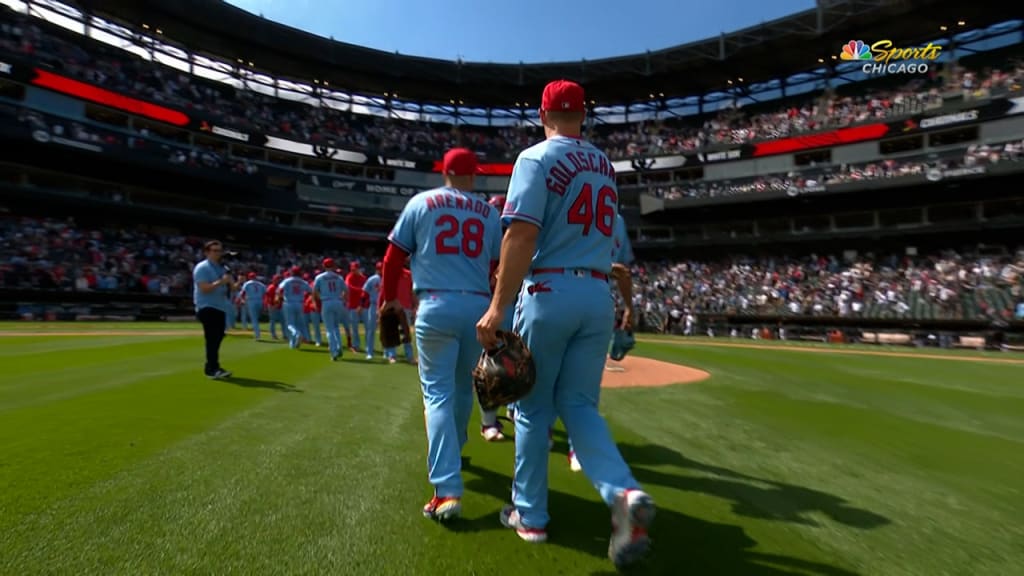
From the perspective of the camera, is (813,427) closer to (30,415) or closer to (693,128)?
(30,415)

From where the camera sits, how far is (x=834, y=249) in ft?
100

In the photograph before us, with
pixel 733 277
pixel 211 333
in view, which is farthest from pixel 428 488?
pixel 733 277

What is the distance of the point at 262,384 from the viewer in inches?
272

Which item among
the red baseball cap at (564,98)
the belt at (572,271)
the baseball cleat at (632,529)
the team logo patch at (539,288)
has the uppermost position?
the red baseball cap at (564,98)

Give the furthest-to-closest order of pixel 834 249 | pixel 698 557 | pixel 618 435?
1. pixel 834 249
2. pixel 618 435
3. pixel 698 557

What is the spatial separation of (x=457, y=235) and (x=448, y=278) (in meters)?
0.29

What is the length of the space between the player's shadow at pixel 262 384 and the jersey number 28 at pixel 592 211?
5165mm

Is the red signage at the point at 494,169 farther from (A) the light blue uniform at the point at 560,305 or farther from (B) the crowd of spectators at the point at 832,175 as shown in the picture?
(A) the light blue uniform at the point at 560,305

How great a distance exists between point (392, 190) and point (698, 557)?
4222cm

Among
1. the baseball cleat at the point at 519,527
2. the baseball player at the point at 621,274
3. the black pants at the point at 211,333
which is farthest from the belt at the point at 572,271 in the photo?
the black pants at the point at 211,333

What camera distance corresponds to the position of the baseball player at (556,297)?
8.21ft

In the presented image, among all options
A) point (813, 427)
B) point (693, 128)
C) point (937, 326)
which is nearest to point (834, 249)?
point (937, 326)

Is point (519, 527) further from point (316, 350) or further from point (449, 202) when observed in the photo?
point (316, 350)

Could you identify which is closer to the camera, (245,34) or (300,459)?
(300,459)
